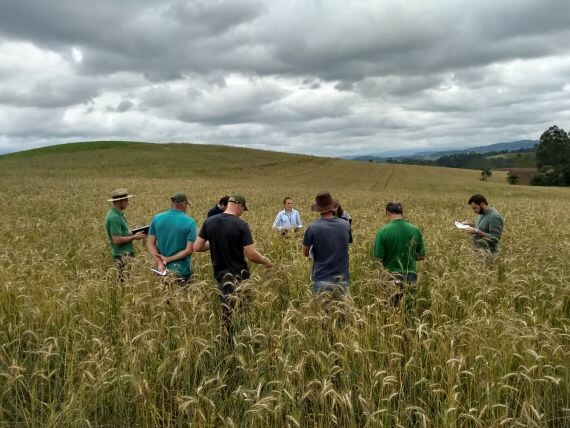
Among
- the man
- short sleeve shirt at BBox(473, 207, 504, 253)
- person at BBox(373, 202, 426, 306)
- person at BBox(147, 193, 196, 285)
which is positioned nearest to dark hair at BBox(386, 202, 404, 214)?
person at BBox(373, 202, 426, 306)

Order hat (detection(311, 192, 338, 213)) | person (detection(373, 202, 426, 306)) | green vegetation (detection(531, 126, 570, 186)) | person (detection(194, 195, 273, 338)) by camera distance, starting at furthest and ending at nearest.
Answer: green vegetation (detection(531, 126, 570, 186)) < person (detection(373, 202, 426, 306)) < hat (detection(311, 192, 338, 213)) < person (detection(194, 195, 273, 338))

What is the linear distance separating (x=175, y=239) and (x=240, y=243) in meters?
1.26

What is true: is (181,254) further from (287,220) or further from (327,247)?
(287,220)

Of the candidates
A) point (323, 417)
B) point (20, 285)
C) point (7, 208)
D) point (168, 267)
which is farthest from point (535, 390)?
point (7, 208)

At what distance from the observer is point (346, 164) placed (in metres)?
78.9

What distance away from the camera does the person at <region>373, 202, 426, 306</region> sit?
5.91m

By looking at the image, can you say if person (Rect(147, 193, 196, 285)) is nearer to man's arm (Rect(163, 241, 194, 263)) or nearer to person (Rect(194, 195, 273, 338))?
man's arm (Rect(163, 241, 194, 263))

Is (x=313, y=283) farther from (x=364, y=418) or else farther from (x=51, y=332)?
(x=51, y=332)

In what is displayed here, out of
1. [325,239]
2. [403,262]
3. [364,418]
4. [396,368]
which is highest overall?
[325,239]

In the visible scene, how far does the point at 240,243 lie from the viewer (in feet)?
17.5

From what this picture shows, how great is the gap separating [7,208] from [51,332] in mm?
16884

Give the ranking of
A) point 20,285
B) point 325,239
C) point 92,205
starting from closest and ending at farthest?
1. point 325,239
2. point 20,285
3. point 92,205

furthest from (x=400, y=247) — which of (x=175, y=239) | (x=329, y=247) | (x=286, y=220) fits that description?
(x=286, y=220)

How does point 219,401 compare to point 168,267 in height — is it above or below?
below
